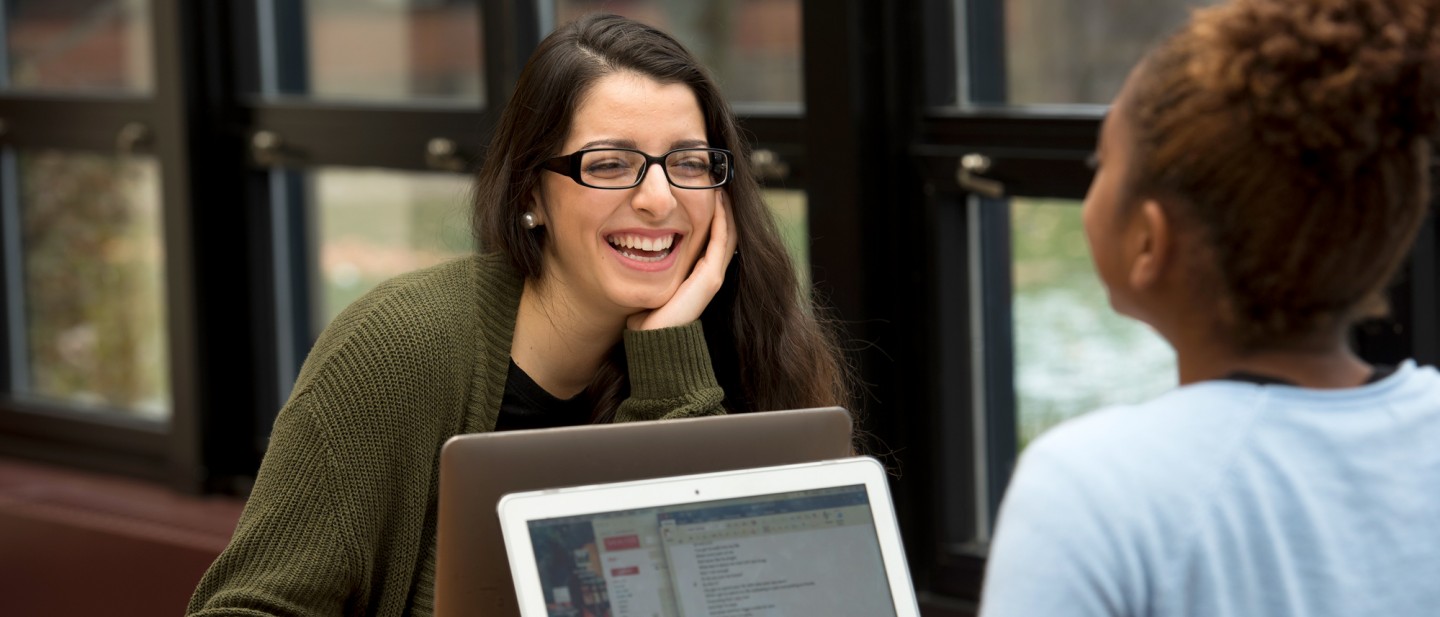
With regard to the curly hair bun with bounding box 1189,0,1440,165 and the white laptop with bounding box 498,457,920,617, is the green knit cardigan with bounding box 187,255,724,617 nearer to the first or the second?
the white laptop with bounding box 498,457,920,617


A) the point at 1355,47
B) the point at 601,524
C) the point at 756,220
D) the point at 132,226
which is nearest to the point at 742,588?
the point at 601,524

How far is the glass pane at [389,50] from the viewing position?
136 inches

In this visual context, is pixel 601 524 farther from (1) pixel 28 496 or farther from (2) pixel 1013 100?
(1) pixel 28 496

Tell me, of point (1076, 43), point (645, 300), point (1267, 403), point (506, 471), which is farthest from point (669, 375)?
point (1076, 43)

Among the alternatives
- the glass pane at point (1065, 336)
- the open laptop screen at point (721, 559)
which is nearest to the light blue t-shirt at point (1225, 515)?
the open laptop screen at point (721, 559)

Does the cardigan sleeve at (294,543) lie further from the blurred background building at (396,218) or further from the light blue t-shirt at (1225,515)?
the blurred background building at (396,218)

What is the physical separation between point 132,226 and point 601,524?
3.16m

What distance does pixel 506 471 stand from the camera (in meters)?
1.22

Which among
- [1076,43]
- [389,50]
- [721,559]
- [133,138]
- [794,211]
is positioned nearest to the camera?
[721,559]

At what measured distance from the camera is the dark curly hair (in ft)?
2.64

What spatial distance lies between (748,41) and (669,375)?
1.46m

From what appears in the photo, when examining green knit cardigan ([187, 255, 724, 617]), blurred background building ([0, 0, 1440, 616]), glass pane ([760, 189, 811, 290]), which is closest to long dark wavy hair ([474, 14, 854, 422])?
green knit cardigan ([187, 255, 724, 617])

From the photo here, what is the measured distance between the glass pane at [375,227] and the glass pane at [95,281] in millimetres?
401

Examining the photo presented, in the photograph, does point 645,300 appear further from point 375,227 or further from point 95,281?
point 95,281
